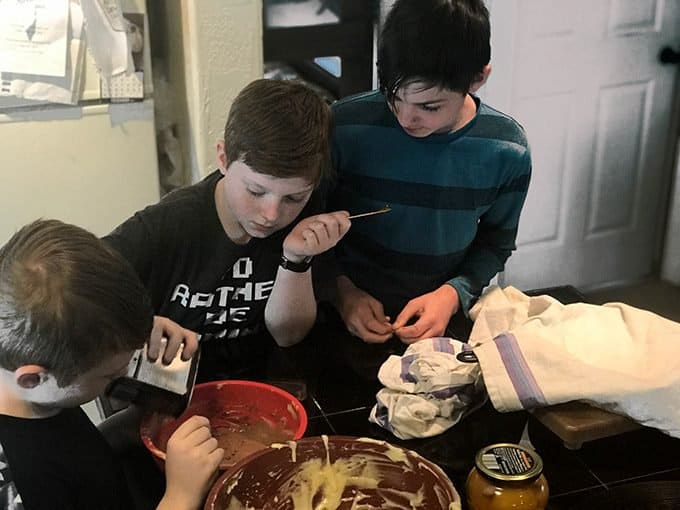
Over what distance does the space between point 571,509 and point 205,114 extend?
1613 mm

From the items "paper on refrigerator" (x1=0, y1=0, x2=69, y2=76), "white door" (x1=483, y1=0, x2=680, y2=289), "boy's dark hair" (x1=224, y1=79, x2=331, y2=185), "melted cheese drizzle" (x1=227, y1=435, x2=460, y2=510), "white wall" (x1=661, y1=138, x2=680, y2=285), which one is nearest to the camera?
"melted cheese drizzle" (x1=227, y1=435, x2=460, y2=510)

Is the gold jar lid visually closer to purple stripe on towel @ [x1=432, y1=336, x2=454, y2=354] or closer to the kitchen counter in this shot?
the kitchen counter

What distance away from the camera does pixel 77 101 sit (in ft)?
7.00

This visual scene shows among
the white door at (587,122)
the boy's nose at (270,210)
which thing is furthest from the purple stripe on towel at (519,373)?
the white door at (587,122)

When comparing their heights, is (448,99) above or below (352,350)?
above

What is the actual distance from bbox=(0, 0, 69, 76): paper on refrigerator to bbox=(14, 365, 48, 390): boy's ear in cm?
139

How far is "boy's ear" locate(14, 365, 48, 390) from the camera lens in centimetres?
84

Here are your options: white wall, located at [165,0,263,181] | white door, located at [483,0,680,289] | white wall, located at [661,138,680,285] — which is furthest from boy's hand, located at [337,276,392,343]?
white wall, located at [661,138,680,285]

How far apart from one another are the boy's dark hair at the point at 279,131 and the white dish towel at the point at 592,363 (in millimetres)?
357

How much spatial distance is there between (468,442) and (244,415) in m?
0.30

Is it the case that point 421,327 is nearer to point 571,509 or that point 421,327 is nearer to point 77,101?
point 571,509

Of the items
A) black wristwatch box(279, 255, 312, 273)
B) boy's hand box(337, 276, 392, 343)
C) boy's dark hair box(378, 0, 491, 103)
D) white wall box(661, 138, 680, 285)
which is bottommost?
white wall box(661, 138, 680, 285)

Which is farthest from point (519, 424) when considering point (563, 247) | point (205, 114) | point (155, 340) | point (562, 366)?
point (563, 247)

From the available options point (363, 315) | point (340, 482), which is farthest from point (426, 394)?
point (363, 315)
